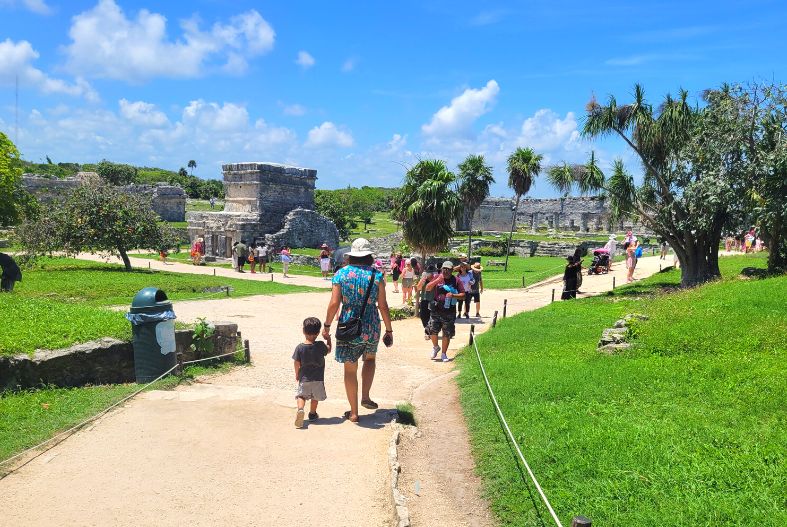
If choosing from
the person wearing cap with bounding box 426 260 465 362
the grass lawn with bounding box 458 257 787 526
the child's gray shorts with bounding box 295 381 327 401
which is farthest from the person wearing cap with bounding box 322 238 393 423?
the person wearing cap with bounding box 426 260 465 362

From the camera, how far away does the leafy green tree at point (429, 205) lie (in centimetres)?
1597

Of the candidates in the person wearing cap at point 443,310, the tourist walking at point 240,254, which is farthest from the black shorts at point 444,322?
the tourist walking at point 240,254

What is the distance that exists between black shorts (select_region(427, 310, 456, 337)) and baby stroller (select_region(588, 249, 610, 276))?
15.9 metres

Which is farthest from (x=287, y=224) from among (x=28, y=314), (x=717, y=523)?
(x=717, y=523)

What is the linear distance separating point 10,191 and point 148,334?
2121 cm

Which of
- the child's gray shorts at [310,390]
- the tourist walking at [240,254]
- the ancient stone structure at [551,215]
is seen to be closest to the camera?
the child's gray shorts at [310,390]

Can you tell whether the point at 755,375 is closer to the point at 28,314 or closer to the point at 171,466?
the point at 171,466

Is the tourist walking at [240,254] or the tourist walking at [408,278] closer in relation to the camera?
the tourist walking at [408,278]

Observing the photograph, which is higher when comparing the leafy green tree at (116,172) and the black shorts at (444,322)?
the leafy green tree at (116,172)

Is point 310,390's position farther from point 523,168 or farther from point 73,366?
point 523,168

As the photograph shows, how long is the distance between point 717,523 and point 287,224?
30774 millimetres

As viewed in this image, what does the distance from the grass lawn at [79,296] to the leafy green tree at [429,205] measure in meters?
5.94

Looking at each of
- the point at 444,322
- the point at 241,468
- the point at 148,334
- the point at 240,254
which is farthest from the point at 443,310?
the point at 240,254

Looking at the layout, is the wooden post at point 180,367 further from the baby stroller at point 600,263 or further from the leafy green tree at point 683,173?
the baby stroller at point 600,263
